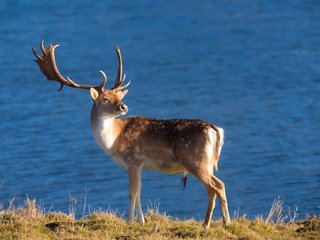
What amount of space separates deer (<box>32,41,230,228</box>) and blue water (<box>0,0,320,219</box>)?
4.49 m

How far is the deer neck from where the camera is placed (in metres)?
13.8

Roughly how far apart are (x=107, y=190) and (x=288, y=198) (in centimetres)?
338

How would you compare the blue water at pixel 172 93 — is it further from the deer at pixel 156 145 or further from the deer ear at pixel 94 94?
the deer ear at pixel 94 94

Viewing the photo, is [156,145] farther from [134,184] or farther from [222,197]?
[222,197]

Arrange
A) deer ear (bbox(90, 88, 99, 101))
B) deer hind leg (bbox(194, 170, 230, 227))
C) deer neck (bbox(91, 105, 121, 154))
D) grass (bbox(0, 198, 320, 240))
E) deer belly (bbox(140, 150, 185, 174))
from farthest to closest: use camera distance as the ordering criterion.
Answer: deer ear (bbox(90, 88, 99, 101)) < deer neck (bbox(91, 105, 121, 154)) < deer belly (bbox(140, 150, 185, 174)) < deer hind leg (bbox(194, 170, 230, 227)) < grass (bbox(0, 198, 320, 240))

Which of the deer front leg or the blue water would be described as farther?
the blue water

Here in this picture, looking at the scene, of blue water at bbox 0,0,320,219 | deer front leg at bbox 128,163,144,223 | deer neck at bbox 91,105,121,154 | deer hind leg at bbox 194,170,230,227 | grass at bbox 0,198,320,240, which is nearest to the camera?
grass at bbox 0,198,320,240

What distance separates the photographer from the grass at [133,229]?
12.3 metres

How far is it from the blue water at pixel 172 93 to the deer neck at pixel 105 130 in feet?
14.8

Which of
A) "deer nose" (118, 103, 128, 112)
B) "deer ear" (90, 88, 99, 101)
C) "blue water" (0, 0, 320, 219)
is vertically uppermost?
"deer ear" (90, 88, 99, 101)

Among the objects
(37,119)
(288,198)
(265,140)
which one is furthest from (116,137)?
(37,119)

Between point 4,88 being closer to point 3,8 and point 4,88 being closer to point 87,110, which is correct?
point 87,110

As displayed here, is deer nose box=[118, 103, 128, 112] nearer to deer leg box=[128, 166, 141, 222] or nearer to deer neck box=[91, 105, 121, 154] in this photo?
deer neck box=[91, 105, 121, 154]

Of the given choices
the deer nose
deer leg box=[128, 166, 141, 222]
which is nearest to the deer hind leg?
deer leg box=[128, 166, 141, 222]
